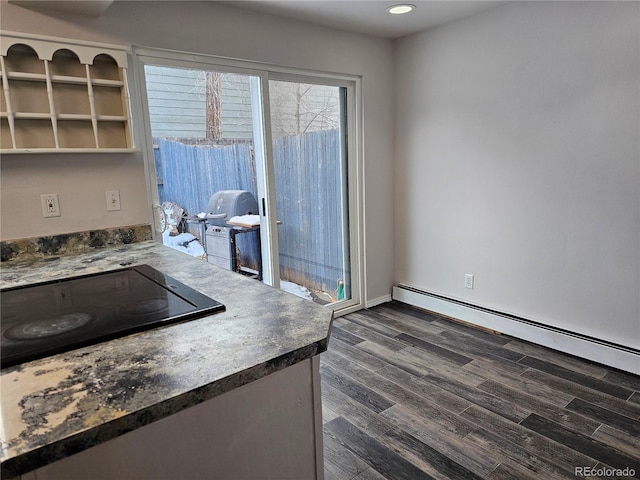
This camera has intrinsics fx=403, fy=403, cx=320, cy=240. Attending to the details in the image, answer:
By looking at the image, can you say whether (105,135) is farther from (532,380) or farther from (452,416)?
(532,380)

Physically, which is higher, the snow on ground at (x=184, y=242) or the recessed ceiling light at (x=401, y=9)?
the recessed ceiling light at (x=401, y=9)

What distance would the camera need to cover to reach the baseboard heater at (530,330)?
2455 mm

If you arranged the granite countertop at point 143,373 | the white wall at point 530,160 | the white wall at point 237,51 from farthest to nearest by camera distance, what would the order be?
the white wall at point 530,160 < the white wall at point 237,51 < the granite countertop at point 143,373

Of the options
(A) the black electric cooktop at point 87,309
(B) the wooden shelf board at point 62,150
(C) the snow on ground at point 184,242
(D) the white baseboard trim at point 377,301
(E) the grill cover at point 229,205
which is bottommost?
(D) the white baseboard trim at point 377,301

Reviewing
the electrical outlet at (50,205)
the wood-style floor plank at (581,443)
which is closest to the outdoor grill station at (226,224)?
the electrical outlet at (50,205)

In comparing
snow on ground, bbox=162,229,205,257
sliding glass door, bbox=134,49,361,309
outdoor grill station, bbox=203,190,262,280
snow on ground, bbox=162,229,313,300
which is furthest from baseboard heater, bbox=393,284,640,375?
snow on ground, bbox=162,229,205,257

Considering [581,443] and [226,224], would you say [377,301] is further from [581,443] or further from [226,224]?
[581,443]

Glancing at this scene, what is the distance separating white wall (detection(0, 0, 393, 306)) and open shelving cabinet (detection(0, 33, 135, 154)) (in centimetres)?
12

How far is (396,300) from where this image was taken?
3842 millimetres

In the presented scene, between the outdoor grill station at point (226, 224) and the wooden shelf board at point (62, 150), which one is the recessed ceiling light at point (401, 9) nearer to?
the outdoor grill station at point (226, 224)

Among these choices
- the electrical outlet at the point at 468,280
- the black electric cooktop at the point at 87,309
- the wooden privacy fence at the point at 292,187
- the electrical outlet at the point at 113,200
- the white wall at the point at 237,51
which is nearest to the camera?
the black electric cooktop at the point at 87,309

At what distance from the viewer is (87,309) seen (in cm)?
116

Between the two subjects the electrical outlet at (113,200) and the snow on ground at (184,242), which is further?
the snow on ground at (184,242)

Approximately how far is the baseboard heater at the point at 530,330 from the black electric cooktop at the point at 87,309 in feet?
8.16
